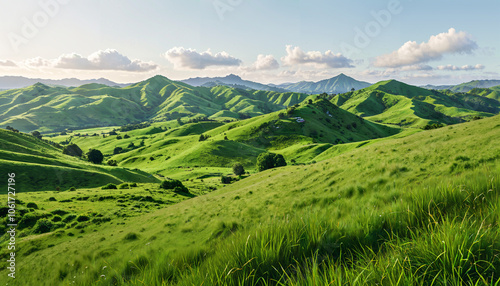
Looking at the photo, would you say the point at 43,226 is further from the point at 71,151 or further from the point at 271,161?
the point at 71,151

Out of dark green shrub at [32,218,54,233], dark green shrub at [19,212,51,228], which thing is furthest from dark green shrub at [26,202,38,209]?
dark green shrub at [32,218,54,233]

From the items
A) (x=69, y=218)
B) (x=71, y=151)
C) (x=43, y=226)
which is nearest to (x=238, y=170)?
(x=69, y=218)

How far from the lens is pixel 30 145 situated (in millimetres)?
96062

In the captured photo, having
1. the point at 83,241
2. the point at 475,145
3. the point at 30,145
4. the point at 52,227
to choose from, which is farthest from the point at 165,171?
the point at 475,145

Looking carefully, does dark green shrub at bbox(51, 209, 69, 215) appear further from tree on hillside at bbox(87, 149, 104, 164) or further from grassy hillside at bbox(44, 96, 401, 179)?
tree on hillside at bbox(87, 149, 104, 164)

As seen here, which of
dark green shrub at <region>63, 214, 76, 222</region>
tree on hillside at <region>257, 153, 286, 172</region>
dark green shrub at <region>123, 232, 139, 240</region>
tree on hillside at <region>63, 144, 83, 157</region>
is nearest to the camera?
dark green shrub at <region>123, 232, 139, 240</region>

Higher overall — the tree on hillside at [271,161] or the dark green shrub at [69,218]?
the dark green shrub at [69,218]

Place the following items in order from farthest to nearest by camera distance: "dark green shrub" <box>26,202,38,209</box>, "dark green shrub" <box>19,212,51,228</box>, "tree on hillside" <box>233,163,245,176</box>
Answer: "tree on hillside" <box>233,163,245,176</box> < "dark green shrub" <box>26,202,38,209</box> < "dark green shrub" <box>19,212,51,228</box>

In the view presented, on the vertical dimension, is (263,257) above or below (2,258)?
above

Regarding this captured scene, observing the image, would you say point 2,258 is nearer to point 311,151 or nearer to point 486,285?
point 486,285

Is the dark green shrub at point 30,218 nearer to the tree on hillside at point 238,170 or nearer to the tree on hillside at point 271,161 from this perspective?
the tree on hillside at point 238,170

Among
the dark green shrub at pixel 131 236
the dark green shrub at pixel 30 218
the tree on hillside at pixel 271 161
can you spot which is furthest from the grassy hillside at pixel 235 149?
the dark green shrub at pixel 131 236

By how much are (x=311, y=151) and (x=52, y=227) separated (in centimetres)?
11738

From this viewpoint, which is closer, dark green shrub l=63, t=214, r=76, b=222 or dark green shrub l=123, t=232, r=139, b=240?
dark green shrub l=123, t=232, r=139, b=240
